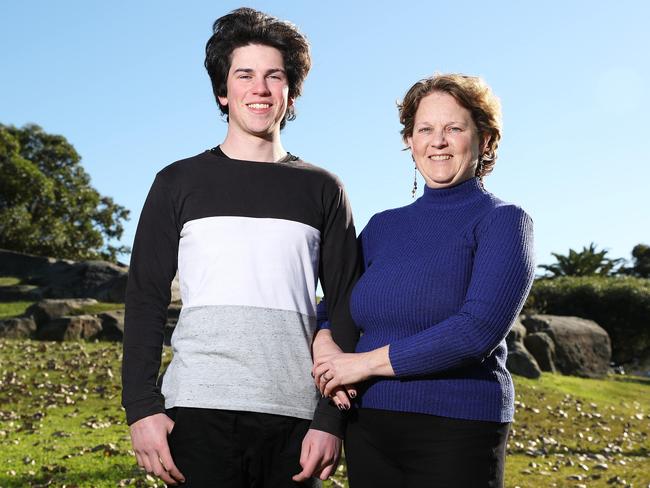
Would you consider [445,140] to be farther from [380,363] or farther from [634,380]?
[634,380]

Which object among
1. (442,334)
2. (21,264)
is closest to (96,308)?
(21,264)

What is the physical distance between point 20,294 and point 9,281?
8.18 ft

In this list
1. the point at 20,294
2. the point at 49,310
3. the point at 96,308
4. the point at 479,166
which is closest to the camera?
the point at 479,166

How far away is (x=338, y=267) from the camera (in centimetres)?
308

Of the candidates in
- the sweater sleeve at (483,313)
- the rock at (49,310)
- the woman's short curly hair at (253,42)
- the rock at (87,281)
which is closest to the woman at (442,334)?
the sweater sleeve at (483,313)

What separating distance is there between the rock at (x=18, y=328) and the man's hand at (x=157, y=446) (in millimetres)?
16741

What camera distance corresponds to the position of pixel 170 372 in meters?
2.94

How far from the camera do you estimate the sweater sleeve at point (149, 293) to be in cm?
291

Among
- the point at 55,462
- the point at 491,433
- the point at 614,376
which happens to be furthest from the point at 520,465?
the point at 614,376

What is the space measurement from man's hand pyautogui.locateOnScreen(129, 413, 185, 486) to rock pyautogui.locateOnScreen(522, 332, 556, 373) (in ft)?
57.7

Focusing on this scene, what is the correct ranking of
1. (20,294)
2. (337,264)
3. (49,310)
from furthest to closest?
(20,294)
(49,310)
(337,264)

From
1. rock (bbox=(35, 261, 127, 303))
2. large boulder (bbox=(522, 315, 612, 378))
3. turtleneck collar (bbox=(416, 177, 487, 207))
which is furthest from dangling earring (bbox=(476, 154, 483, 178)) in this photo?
rock (bbox=(35, 261, 127, 303))

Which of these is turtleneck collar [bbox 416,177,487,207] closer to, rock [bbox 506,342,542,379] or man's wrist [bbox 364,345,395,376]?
man's wrist [bbox 364,345,395,376]

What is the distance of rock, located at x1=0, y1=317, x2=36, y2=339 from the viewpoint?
60.1ft
